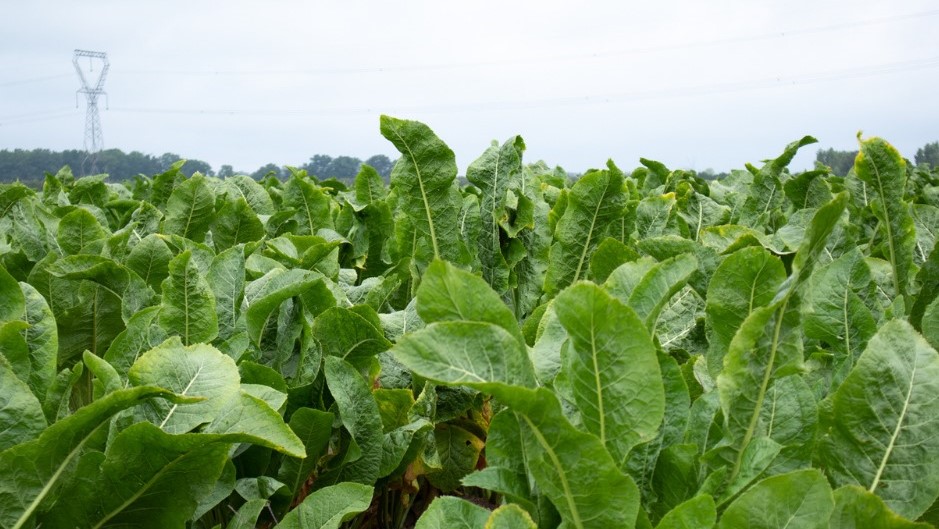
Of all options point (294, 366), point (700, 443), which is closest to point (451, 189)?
point (294, 366)

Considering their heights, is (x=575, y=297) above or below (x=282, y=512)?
above

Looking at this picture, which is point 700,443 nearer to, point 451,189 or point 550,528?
point 550,528

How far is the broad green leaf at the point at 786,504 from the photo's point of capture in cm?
87

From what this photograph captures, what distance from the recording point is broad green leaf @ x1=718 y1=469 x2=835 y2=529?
87 centimetres

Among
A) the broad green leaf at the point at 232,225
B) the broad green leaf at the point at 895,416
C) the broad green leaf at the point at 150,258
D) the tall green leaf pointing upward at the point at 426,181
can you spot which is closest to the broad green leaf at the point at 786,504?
the broad green leaf at the point at 895,416

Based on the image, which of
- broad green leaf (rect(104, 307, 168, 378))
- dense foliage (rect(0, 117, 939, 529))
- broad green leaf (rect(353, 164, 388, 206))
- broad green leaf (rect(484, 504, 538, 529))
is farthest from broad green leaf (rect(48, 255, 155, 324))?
broad green leaf (rect(353, 164, 388, 206))

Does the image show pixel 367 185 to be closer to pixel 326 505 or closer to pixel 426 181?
pixel 426 181

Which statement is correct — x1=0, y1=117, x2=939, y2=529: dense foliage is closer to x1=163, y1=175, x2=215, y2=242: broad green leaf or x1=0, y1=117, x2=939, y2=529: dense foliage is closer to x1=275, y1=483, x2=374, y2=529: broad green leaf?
x1=275, y1=483, x2=374, y2=529: broad green leaf

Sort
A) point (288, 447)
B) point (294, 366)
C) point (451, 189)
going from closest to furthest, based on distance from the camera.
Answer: point (288, 447) < point (294, 366) < point (451, 189)

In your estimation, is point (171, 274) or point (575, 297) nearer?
point (575, 297)

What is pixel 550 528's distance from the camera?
107 cm

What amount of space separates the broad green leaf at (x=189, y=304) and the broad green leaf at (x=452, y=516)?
671 mm

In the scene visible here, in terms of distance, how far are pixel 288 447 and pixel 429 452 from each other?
0.66 m

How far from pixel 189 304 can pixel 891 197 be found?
61.8 inches
